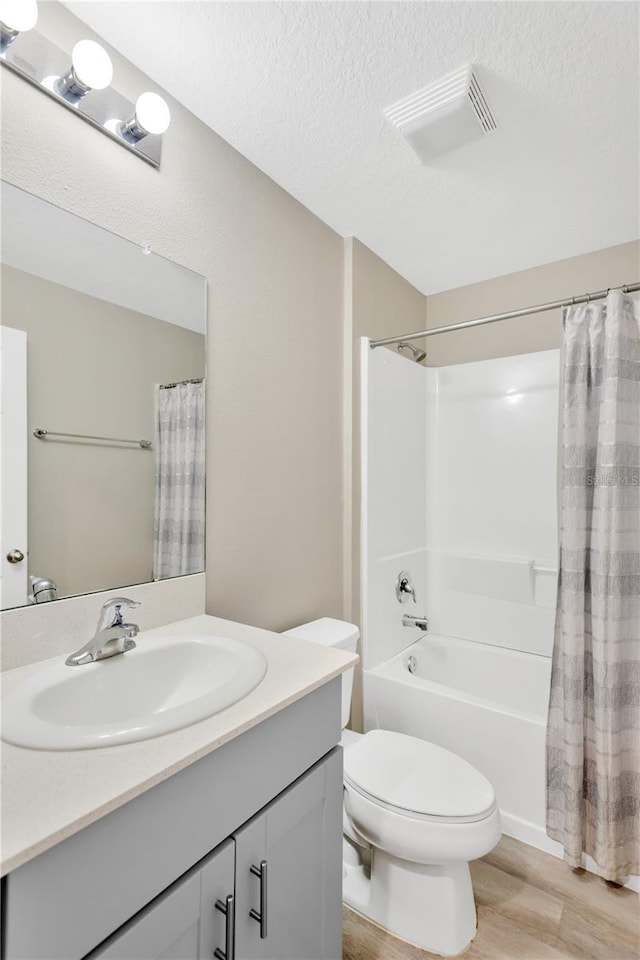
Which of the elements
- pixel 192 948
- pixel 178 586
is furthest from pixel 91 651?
pixel 192 948

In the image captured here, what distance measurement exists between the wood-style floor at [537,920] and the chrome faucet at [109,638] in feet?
3.74

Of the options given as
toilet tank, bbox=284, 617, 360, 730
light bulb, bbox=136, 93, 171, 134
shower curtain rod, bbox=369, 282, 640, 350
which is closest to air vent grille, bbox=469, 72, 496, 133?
shower curtain rod, bbox=369, 282, 640, 350

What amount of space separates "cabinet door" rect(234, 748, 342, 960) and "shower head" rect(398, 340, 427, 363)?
6.70ft

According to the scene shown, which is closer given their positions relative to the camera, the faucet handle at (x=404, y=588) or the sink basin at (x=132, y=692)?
the sink basin at (x=132, y=692)

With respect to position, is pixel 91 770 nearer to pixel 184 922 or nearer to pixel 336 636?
pixel 184 922

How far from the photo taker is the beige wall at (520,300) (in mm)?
2314

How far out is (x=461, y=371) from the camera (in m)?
2.73

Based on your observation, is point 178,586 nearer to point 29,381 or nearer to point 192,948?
point 29,381

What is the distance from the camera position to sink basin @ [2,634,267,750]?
0.77 m

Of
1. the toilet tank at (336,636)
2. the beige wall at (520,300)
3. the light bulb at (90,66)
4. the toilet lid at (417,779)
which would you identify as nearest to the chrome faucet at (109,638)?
the toilet tank at (336,636)

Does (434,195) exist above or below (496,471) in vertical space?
above

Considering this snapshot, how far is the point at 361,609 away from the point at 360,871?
0.94 meters

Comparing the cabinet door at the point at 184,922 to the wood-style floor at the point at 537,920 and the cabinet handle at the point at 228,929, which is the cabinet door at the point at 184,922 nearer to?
the cabinet handle at the point at 228,929

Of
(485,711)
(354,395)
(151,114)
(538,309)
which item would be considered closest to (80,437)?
(151,114)
